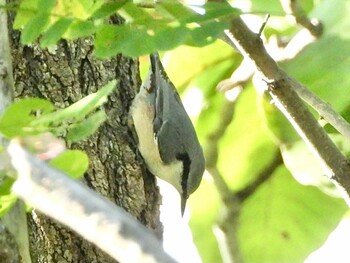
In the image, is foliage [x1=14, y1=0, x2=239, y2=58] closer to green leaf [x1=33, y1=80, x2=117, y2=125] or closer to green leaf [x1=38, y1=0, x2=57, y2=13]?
green leaf [x1=38, y1=0, x2=57, y2=13]

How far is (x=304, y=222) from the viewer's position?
4.52 ft

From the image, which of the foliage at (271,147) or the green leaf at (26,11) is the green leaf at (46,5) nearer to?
the green leaf at (26,11)

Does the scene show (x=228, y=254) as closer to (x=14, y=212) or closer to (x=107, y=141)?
(x=107, y=141)

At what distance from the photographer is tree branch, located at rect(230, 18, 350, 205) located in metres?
0.88

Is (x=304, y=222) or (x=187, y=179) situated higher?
(x=304, y=222)

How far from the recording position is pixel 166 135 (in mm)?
1838

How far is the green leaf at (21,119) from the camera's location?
484 mm

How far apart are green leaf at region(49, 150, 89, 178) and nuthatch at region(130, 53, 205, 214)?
0.97 meters

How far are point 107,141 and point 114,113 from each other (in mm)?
106

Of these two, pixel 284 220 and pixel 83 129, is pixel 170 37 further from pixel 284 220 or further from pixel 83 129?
pixel 284 220

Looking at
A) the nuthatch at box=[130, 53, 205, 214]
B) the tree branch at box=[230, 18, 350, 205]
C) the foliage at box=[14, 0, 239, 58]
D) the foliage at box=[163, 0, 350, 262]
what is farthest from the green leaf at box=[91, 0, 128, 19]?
the nuthatch at box=[130, 53, 205, 214]

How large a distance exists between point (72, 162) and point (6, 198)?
5 cm

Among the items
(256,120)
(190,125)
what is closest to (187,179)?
(190,125)

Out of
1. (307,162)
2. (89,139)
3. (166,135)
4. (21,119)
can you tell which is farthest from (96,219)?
(166,135)
